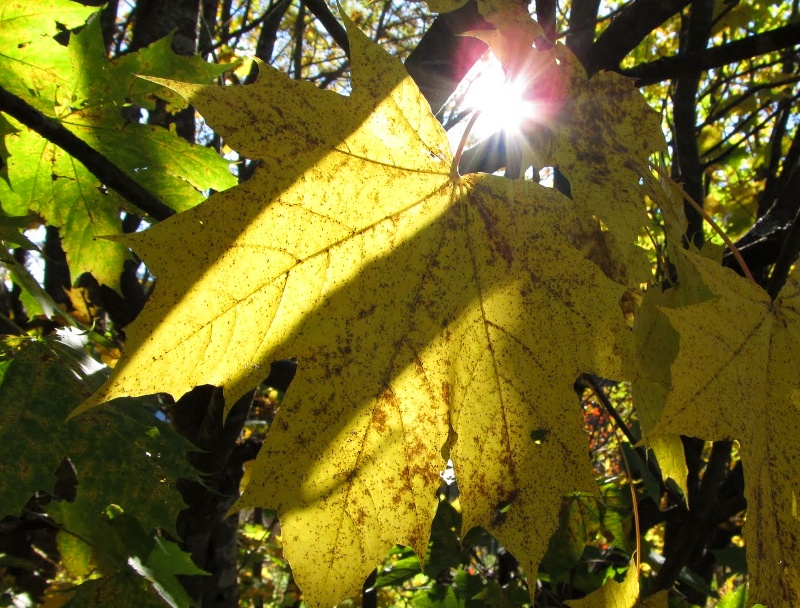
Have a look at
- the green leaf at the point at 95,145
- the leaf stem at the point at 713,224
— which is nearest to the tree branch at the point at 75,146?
the green leaf at the point at 95,145

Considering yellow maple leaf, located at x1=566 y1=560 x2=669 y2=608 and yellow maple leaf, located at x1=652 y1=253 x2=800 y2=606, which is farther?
yellow maple leaf, located at x1=566 y1=560 x2=669 y2=608

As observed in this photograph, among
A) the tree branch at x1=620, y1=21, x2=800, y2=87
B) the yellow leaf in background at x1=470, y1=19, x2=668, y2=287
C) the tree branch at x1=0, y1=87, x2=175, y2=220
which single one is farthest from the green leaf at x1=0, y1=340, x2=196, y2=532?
the tree branch at x1=620, y1=21, x2=800, y2=87

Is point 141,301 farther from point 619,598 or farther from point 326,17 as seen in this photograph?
point 619,598

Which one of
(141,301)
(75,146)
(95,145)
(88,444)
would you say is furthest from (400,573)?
(75,146)

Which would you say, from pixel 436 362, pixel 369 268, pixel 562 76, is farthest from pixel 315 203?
pixel 562 76

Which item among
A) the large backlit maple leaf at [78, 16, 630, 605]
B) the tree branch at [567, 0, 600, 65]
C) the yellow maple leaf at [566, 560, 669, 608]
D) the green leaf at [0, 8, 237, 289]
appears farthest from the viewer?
the tree branch at [567, 0, 600, 65]

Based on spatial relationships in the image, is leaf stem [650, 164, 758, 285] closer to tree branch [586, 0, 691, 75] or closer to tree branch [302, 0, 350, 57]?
tree branch [586, 0, 691, 75]

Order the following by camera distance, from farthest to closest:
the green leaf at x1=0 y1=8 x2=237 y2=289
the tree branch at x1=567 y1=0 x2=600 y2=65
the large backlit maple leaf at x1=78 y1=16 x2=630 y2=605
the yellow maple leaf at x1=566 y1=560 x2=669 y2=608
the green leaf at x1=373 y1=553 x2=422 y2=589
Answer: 1. the green leaf at x1=373 y1=553 x2=422 y2=589
2. the tree branch at x1=567 y1=0 x2=600 y2=65
3. the green leaf at x1=0 y1=8 x2=237 y2=289
4. the yellow maple leaf at x1=566 y1=560 x2=669 y2=608
5. the large backlit maple leaf at x1=78 y1=16 x2=630 y2=605
